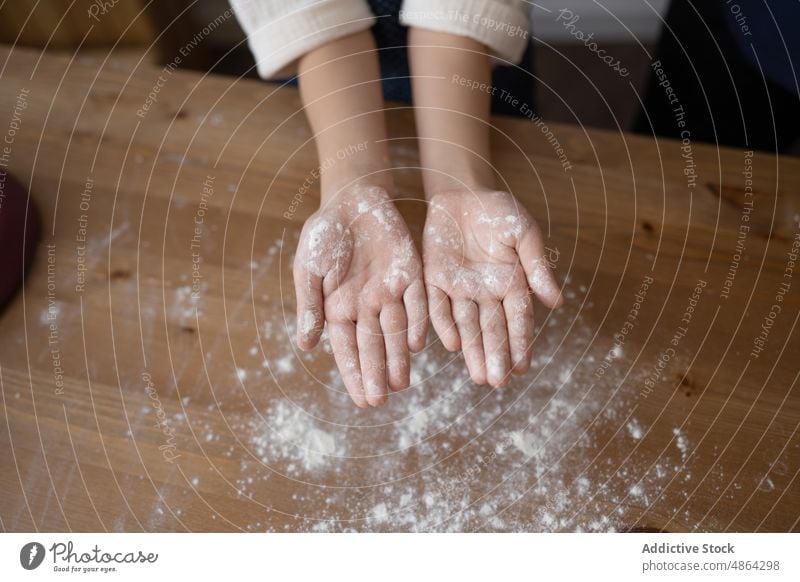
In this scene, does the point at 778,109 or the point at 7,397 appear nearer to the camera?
the point at 7,397

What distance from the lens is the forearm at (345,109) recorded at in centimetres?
54

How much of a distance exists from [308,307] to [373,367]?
75mm

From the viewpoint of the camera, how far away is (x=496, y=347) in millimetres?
458

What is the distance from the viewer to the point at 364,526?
1.45 ft

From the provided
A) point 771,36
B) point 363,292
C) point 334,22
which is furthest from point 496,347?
point 771,36

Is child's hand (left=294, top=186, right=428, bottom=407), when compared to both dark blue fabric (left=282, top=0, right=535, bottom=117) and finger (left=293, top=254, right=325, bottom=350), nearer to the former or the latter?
finger (left=293, top=254, right=325, bottom=350)

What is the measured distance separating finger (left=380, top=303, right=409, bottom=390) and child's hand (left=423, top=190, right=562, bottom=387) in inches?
1.3

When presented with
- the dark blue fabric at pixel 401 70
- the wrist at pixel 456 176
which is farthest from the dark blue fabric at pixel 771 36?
the wrist at pixel 456 176

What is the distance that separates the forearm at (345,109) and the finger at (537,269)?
155 mm

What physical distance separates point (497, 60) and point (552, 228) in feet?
0.63

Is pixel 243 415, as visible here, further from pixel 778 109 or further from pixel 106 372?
pixel 778 109
